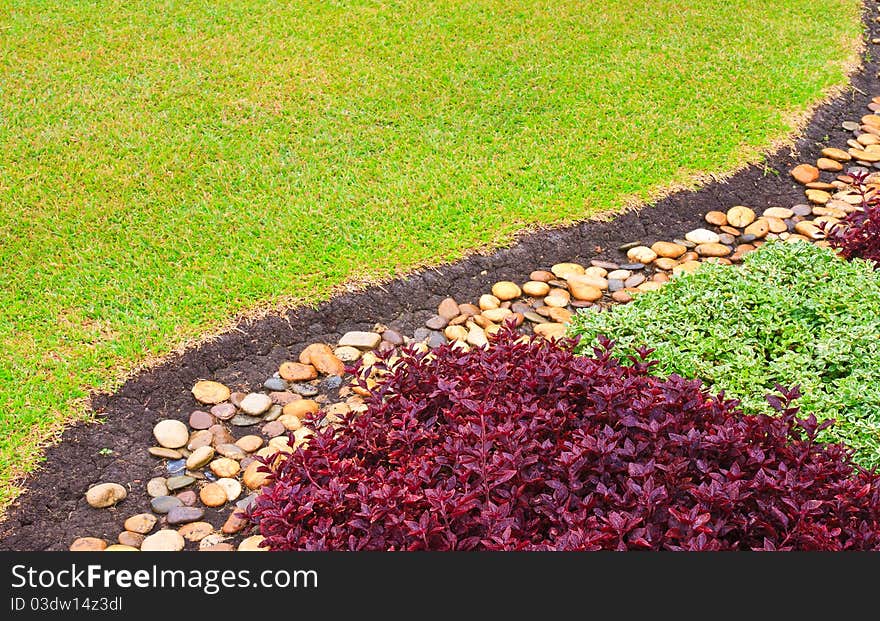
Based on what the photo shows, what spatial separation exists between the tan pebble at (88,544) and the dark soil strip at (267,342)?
46 mm

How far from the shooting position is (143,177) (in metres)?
5.43

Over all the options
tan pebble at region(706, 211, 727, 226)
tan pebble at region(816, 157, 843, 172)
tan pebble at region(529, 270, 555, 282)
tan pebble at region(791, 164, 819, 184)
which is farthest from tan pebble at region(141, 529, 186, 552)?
tan pebble at region(816, 157, 843, 172)

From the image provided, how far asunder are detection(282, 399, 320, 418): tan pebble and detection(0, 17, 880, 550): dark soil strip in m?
0.23

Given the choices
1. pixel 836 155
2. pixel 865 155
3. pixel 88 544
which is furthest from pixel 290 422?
Answer: pixel 865 155

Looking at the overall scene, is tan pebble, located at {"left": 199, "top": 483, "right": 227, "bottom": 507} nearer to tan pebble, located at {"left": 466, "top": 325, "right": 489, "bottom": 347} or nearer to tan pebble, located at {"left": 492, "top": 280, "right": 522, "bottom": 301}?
tan pebble, located at {"left": 466, "top": 325, "right": 489, "bottom": 347}

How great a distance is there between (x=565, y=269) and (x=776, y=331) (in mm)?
1439

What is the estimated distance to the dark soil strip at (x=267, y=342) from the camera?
11.4ft

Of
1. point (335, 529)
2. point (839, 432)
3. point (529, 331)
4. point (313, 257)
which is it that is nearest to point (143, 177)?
point (313, 257)

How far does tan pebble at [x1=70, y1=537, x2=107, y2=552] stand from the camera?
325 centimetres

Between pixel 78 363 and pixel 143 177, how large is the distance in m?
1.73

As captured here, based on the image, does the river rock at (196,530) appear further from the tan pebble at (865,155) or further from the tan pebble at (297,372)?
the tan pebble at (865,155)

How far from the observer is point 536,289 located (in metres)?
4.76

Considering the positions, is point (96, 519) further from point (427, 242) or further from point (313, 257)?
point (427, 242)

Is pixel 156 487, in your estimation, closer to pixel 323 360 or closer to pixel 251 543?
pixel 251 543
